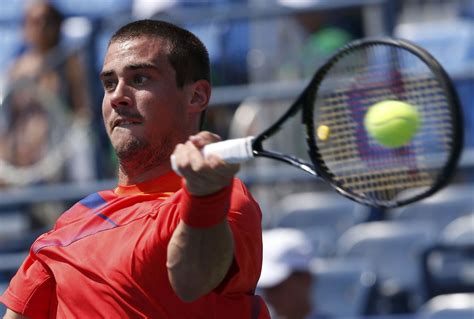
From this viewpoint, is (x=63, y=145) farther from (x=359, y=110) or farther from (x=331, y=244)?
(x=359, y=110)

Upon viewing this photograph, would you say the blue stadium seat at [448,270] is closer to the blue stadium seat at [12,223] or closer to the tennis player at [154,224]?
the blue stadium seat at [12,223]

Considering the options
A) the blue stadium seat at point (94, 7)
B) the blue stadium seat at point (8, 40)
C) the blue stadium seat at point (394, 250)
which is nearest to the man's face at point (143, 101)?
the blue stadium seat at point (394, 250)

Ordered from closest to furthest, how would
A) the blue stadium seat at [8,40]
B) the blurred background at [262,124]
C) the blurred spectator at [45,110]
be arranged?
the blurred background at [262,124] < the blurred spectator at [45,110] < the blue stadium seat at [8,40]

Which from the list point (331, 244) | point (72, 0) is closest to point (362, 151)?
point (331, 244)

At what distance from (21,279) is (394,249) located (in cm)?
340

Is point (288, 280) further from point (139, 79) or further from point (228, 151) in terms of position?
point (228, 151)

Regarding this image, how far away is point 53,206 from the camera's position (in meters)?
6.68

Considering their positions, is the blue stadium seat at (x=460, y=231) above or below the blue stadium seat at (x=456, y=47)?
below

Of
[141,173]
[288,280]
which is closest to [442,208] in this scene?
[288,280]

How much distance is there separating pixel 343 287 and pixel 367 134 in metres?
2.75

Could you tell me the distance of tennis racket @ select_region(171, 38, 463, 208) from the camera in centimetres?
259

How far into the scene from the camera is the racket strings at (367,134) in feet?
9.30

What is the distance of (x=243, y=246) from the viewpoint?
2.30 metres

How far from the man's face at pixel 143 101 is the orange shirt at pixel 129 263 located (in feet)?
0.40
